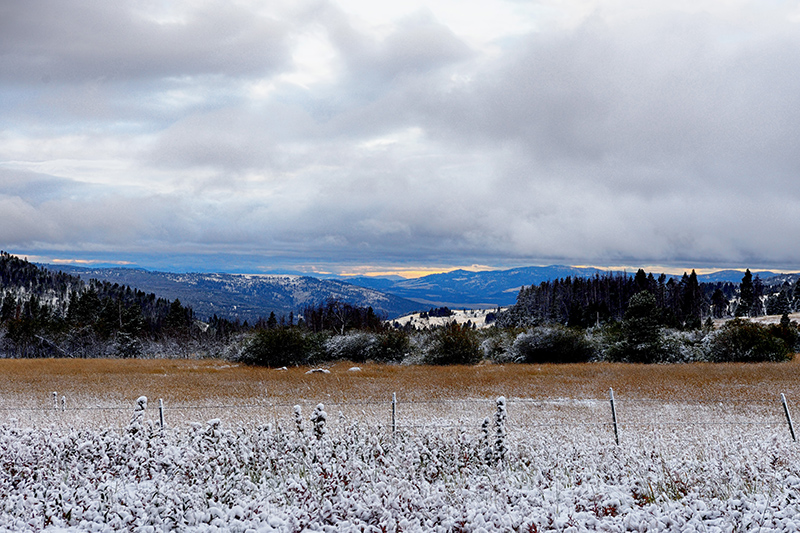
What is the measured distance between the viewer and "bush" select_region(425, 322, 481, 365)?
41.8 metres

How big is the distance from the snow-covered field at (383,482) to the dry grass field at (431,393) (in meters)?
4.41

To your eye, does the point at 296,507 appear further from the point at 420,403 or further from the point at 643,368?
the point at 643,368

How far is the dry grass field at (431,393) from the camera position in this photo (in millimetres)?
17812

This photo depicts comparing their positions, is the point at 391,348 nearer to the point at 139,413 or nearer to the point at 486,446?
the point at 139,413

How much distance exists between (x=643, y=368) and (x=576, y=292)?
97.8 m

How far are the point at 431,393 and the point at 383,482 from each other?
18.1 m

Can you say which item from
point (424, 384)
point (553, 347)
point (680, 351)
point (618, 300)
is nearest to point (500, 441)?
point (424, 384)

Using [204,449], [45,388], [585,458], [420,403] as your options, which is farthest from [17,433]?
[45,388]

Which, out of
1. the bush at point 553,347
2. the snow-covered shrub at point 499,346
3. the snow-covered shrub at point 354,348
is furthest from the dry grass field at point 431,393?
the snow-covered shrub at point 354,348

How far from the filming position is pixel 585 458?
873 cm

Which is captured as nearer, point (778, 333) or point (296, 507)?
point (296, 507)

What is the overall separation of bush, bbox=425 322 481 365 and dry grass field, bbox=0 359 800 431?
5.03 meters

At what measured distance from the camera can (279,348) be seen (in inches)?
1668

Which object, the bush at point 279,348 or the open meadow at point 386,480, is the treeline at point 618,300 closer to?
the bush at point 279,348
